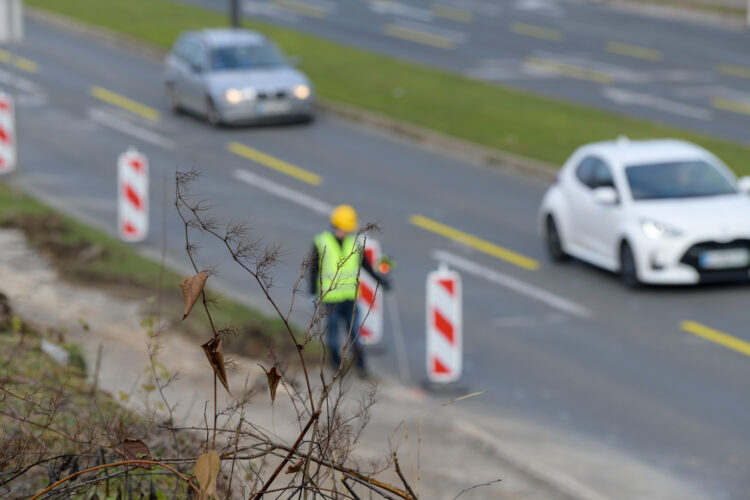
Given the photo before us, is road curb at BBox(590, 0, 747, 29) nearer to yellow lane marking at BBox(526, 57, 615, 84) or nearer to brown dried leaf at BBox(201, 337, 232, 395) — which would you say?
yellow lane marking at BBox(526, 57, 615, 84)

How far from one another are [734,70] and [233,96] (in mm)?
14137

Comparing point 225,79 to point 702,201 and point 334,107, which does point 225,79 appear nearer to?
point 334,107

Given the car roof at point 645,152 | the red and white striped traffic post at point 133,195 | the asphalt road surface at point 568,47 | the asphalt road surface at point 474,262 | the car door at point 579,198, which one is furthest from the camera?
Result: the asphalt road surface at point 568,47

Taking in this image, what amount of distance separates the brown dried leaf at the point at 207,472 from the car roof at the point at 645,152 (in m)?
13.9

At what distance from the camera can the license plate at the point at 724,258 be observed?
15.3 metres

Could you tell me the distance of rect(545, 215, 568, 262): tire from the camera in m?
17.4

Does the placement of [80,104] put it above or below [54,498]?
below

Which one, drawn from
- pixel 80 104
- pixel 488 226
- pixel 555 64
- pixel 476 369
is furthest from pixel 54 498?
pixel 555 64

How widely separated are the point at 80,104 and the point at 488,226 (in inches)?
510

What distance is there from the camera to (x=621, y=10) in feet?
152

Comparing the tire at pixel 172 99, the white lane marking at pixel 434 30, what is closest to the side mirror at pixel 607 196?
A: the tire at pixel 172 99

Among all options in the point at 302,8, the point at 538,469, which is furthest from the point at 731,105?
the point at 538,469

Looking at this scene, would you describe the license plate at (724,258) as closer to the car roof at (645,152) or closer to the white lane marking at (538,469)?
the car roof at (645,152)

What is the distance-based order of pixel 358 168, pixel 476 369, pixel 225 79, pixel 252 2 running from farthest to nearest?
pixel 252 2
pixel 225 79
pixel 358 168
pixel 476 369
